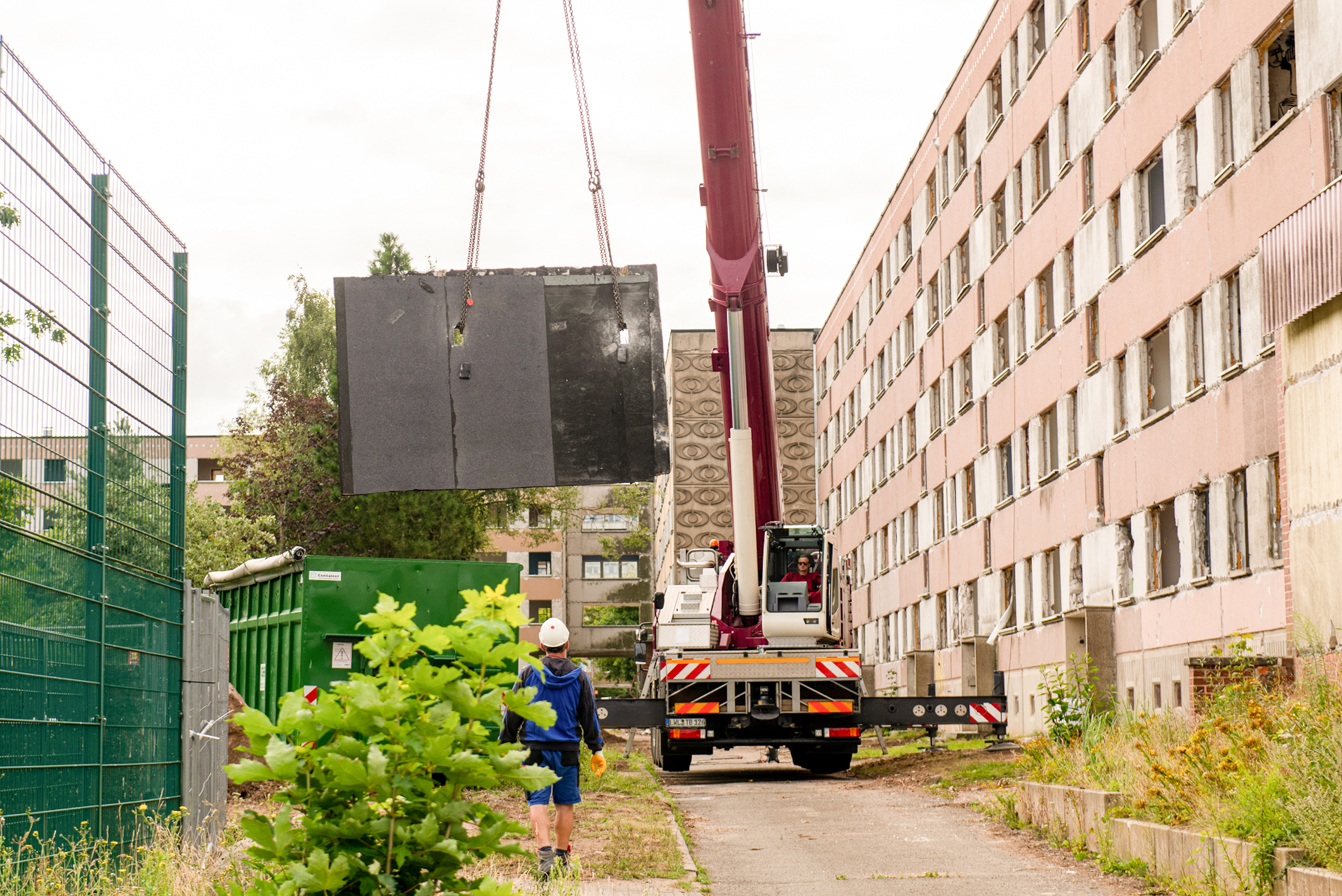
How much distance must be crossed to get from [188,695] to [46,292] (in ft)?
12.3

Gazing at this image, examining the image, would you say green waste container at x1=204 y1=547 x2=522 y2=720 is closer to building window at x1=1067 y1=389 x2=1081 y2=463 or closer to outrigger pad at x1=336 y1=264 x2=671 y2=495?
outrigger pad at x1=336 y1=264 x2=671 y2=495

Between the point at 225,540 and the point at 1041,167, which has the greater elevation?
the point at 1041,167

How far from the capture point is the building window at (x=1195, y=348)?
22.3 metres

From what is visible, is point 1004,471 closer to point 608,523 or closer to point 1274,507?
point 1274,507

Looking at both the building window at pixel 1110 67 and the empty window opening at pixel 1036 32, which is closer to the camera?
the building window at pixel 1110 67

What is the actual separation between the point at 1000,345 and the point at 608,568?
55.2 meters

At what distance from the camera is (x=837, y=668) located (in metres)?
20.6

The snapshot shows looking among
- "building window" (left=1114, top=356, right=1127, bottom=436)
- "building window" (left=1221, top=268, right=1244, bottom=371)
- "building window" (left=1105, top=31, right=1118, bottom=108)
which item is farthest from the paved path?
"building window" (left=1105, top=31, right=1118, bottom=108)

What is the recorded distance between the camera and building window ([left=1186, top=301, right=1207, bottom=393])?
22.3 metres

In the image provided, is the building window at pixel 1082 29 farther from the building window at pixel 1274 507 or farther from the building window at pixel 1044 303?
the building window at pixel 1274 507

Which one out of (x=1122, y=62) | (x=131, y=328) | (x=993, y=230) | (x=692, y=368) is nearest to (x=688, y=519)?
(x=692, y=368)

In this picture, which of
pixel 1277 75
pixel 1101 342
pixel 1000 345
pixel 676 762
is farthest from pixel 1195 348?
pixel 1000 345

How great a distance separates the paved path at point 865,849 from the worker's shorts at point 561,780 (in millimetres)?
1187

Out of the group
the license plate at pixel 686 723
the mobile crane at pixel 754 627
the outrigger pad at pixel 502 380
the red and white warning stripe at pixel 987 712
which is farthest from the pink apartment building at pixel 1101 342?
the outrigger pad at pixel 502 380
